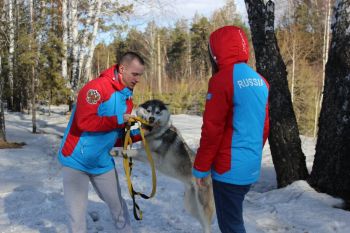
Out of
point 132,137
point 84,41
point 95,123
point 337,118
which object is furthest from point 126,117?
point 84,41

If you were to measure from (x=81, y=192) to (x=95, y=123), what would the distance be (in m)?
0.58

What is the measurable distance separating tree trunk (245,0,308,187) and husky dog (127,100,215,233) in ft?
6.46

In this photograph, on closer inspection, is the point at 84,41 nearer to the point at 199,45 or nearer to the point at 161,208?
the point at 161,208

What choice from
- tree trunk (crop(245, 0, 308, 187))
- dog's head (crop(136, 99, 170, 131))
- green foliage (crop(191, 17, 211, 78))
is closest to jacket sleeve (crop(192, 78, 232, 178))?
dog's head (crop(136, 99, 170, 131))

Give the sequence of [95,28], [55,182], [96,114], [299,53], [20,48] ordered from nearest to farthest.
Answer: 1. [96,114]
2. [55,182]
3. [20,48]
4. [95,28]
5. [299,53]

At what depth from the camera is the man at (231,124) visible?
7.12 ft

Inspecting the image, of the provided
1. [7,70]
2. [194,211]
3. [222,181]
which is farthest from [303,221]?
[7,70]

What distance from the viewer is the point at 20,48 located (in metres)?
14.4

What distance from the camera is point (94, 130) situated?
2.80m

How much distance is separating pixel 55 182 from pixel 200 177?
149 inches

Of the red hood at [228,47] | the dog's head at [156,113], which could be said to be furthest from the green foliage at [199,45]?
the red hood at [228,47]

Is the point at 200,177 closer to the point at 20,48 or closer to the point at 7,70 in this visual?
the point at 20,48

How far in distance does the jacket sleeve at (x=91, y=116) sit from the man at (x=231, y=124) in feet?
2.70

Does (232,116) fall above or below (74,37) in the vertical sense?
below
